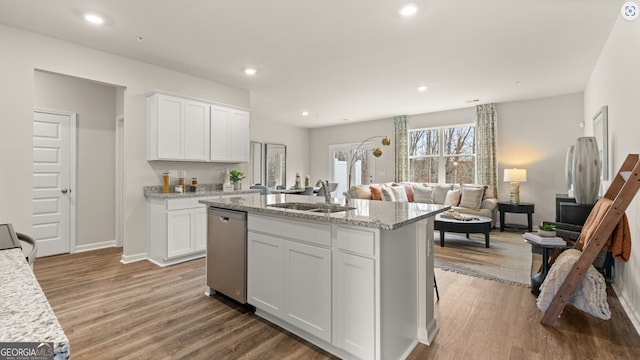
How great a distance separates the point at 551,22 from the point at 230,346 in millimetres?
3967

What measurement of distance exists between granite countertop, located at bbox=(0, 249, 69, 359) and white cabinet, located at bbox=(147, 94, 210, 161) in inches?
137

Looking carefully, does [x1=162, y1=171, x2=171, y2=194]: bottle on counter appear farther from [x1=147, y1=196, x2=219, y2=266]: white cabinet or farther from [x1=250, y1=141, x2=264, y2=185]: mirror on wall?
[x1=250, y1=141, x2=264, y2=185]: mirror on wall

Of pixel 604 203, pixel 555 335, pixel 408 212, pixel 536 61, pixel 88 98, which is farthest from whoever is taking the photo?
pixel 88 98

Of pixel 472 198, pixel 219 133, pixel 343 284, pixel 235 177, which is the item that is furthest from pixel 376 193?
pixel 343 284

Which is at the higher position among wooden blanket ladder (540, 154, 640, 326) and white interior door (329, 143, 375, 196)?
white interior door (329, 143, 375, 196)

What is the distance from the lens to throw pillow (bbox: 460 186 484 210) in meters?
5.72

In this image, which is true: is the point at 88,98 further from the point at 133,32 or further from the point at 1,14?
the point at 133,32

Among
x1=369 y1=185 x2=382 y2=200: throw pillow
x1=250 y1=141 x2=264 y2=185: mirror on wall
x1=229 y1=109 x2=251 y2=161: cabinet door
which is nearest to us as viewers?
x1=229 y1=109 x2=251 y2=161: cabinet door

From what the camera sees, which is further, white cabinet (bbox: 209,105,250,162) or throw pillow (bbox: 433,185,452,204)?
throw pillow (bbox: 433,185,452,204)

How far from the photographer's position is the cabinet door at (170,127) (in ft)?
12.8

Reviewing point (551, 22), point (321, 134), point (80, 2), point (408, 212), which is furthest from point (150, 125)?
point (321, 134)

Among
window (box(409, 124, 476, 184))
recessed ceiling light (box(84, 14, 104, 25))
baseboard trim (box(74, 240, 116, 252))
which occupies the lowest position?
baseboard trim (box(74, 240, 116, 252))

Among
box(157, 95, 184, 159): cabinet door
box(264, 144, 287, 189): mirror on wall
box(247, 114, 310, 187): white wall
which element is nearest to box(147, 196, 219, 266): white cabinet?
box(157, 95, 184, 159): cabinet door

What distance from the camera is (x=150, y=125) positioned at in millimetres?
3936
